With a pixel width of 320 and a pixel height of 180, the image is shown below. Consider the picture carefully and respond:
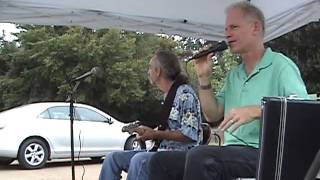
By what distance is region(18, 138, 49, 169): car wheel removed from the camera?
832 cm

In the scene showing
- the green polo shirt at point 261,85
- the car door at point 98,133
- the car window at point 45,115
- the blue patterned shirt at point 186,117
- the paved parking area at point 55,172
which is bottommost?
the paved parking area at point 55,172

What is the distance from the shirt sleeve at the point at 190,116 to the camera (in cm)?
286

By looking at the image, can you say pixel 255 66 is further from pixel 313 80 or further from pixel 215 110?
pixel 313 80

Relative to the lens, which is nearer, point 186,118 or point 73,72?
point 186,118

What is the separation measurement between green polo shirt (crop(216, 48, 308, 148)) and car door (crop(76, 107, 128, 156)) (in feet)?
20.8

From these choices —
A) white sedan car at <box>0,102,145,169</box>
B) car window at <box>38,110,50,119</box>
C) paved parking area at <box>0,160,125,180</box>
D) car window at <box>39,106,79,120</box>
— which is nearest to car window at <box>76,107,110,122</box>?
white sedan car at <box>0,102,145,169</box>

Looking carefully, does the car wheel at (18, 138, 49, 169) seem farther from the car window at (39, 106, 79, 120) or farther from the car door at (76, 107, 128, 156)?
the car door at (76, 107, 128, 156)

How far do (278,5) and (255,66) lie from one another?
193 centimetres

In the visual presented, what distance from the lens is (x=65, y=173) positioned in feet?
26.2

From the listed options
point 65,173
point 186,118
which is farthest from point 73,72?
point 186,118

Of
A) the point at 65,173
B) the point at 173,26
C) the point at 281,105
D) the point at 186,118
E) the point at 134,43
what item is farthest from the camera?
the point at 134,43

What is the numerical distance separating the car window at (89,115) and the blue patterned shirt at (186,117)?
598cm

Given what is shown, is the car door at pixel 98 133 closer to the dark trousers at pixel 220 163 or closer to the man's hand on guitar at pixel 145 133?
the man's hand on guitar at pixel 145 133

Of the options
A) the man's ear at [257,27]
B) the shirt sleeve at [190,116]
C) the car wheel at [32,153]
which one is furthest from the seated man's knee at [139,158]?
the car wheel at [32,153]
